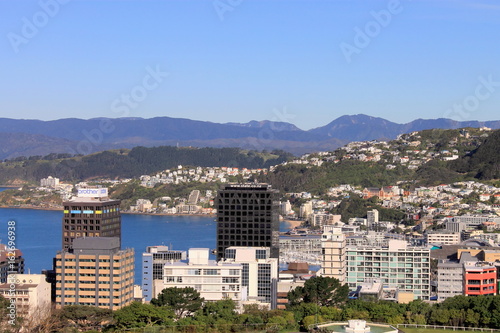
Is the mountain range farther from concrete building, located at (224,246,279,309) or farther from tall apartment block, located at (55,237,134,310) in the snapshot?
tall apartment block, located at (55,237,134,310)

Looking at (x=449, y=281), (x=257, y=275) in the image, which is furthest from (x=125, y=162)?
(x=257, y=275)

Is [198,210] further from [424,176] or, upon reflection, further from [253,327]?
[253,327]

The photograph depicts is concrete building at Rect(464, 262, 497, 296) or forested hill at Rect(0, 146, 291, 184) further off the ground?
forested hill at Rect(0, 146, 291, 184)

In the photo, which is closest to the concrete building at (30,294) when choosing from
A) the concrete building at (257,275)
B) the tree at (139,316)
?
the tree at (139,316)

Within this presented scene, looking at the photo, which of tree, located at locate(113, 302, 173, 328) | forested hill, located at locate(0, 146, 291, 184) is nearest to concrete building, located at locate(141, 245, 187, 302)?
tree, located at locate(113, 302, 173, 328)

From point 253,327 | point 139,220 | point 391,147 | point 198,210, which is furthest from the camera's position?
point 391,147

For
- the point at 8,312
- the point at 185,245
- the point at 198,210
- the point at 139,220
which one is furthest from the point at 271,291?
the point at 198,210

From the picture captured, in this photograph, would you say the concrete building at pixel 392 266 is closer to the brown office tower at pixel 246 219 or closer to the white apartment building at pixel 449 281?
the white apartment building at pixel 449 281
